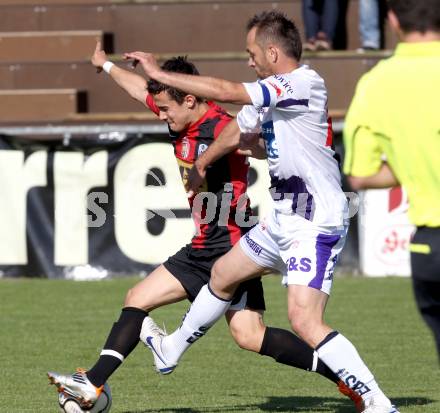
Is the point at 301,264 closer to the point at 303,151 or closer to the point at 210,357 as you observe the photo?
the point at 303,151

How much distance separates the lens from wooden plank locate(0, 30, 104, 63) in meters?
16.4

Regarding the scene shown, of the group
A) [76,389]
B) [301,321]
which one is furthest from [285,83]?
[76,389]

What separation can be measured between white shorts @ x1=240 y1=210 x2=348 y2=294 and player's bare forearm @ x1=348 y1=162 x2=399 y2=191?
5.17ft

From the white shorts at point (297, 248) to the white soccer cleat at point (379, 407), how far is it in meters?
0.59

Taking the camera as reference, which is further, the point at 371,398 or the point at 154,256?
the point at 154,256

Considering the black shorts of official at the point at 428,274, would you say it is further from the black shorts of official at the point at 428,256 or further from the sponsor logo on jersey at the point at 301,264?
the sponsor logo on jersey at the point at 301,264

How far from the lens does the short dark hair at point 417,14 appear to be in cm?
412

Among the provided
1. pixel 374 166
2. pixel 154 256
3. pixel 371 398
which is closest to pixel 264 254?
pixel 371 398

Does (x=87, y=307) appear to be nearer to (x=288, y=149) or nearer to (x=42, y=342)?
(x=42, y=342)

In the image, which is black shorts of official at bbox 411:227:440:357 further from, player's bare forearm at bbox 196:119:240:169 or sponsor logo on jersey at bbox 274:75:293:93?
player's bare forearm at bbox 196:119:240:169

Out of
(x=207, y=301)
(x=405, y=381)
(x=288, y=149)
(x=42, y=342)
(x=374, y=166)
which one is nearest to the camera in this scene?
(x=374, y=166)

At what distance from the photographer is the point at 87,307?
11.4 m

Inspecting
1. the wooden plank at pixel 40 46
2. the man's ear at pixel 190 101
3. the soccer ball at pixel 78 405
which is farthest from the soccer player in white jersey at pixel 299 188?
the wooden plank at pixel 40 46

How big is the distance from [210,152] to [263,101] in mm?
698
